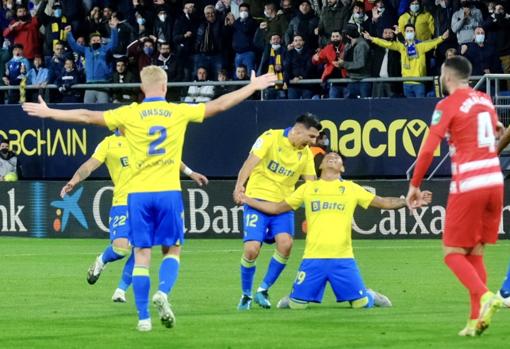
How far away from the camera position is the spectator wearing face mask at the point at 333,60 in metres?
26.5

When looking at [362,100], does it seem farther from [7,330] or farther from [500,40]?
[7,330]

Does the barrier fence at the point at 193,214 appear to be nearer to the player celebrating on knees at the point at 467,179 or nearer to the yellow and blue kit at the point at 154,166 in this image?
the yellow and blue kit at the point at 154,166

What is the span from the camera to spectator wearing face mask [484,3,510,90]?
25.8 meters

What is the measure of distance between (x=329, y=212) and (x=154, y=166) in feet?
9.17

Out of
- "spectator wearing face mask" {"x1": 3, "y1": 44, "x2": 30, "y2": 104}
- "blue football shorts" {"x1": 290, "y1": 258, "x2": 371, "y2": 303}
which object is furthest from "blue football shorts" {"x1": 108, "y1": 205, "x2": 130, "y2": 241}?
"spectator wearing face mask" {"x1": 3, "y1": 44, "x2": 30, "y2": 104}

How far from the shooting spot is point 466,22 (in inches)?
1032

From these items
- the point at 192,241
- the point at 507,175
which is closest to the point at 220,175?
the point at 192,241

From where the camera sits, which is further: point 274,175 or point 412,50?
point 412,50

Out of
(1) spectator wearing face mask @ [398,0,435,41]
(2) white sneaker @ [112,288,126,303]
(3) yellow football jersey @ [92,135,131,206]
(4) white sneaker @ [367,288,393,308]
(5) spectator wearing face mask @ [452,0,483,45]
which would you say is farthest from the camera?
(1) spectator wearing face mask @ [398,0,435,41]

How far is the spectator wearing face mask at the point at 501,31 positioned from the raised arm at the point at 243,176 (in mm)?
12764

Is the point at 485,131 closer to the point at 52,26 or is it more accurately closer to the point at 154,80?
the point at 154,80

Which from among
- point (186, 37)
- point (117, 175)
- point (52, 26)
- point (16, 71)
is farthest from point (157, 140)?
point (52, 26)

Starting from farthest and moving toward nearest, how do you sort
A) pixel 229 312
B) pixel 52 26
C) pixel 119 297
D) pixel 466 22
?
1. pixel 52 26
2. pixel 466 22
3. pixel 119 297
4. pixel 229 312

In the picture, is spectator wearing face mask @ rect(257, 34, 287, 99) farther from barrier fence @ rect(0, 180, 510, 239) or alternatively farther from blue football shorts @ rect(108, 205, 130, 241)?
blue football shorts @ rect(108, 205, 130, 241)
